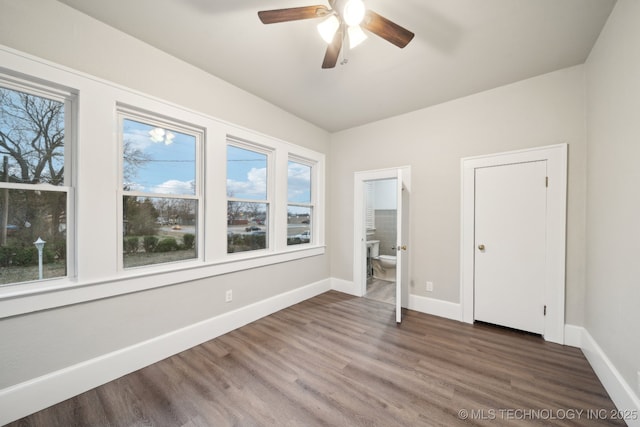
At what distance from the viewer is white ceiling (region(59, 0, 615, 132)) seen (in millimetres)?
1641

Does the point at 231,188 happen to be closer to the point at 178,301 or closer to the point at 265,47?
the point at 178,301

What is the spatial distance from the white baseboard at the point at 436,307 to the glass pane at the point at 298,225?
1787mm

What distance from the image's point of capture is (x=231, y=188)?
9.00ft

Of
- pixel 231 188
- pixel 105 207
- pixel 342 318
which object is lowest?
pixel 342 318

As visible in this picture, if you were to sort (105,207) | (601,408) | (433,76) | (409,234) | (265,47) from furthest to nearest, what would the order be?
(409,234) < (433,76) < (265,47) < (105,207) < (601,408)

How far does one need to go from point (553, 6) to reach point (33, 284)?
4.03 metres

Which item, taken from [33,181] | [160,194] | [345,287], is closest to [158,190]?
[160,194]

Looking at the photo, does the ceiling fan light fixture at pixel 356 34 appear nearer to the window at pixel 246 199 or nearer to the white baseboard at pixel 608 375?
the window at pixel 246 199

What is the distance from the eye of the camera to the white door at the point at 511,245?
2.41m

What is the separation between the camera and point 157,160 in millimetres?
2164

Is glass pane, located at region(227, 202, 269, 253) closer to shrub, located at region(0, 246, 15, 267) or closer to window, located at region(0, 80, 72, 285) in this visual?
window, located at region(0, 80, 72, 285)

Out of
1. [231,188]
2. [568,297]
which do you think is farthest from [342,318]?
[568,297]

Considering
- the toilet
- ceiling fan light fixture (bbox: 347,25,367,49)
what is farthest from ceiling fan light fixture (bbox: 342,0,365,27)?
the toilet

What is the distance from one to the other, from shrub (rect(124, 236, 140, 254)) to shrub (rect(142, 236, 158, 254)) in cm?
5
